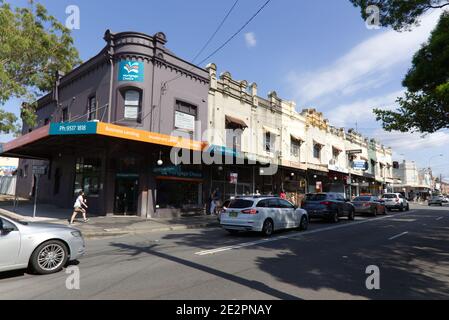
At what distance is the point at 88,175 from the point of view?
2053cm

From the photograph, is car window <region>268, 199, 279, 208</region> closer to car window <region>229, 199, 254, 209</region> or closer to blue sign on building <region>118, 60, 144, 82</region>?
car window <region>229, 199, 254, 209</region>

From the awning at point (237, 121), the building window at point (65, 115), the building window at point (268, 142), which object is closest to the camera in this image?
the building window at point (65, 115)

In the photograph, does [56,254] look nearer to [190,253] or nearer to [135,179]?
[190,253]

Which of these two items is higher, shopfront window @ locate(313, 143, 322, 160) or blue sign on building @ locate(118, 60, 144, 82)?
blue sign on building @ locate(118, 60, 144, 82)

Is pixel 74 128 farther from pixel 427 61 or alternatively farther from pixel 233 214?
pixel 427 61

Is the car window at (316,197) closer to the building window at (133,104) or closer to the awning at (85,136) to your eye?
the awning at (85,136)

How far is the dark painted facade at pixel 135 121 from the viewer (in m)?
18.9

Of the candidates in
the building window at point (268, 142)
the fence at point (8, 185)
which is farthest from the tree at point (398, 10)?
the fence at point (8, 185)

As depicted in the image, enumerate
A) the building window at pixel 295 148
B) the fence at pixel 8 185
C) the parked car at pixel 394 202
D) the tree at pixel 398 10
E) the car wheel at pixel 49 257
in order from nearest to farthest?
the car wheel at pixel 49 257 → the tree at pixel 398 10 → the building window at pixel 295 148 → the parked car at pixel 394 202 → the fence at pixel 8 185

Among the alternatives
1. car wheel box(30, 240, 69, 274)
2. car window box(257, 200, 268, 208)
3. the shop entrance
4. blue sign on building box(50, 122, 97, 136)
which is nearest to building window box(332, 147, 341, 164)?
the shop entrance

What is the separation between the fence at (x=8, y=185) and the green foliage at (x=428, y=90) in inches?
1538

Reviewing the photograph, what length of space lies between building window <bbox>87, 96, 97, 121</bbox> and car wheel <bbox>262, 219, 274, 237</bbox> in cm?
1288

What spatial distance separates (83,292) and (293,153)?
27205 mm

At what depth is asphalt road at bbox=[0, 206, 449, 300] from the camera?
5.73 metres
